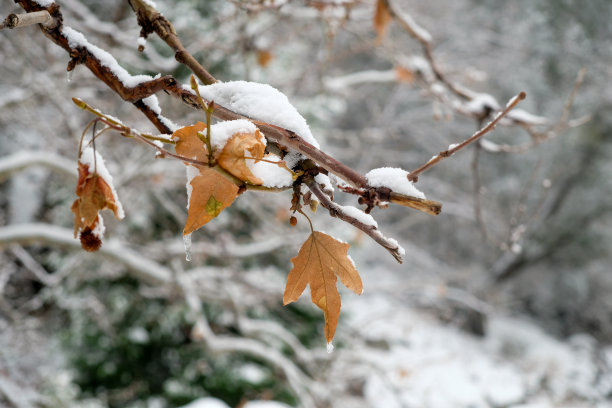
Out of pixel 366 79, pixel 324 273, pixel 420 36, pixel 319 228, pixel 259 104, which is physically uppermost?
pixel 366 79

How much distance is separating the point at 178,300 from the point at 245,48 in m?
2.00

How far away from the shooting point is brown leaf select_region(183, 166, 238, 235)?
33 centimetres

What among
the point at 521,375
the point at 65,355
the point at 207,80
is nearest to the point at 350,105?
the point at 521,375

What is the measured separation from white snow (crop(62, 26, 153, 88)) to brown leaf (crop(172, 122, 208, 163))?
0.10 meters

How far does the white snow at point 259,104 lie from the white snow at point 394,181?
6 centimetres

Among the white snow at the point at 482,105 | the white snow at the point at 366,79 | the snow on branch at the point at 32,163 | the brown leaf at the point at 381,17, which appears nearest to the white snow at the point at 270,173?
the brown leaf at the point at 381,17

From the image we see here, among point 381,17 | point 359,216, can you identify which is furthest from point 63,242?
point 359,216

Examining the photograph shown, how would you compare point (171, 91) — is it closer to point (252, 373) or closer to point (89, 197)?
point (89, 197)

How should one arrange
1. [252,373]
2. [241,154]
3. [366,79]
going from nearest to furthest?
[241,154], [366,79], [252,373]

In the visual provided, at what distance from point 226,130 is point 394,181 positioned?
0.14m

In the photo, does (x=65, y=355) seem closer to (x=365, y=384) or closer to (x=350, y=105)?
(x=365, y=384)

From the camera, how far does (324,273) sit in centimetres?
37

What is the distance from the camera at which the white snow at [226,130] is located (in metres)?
0.32

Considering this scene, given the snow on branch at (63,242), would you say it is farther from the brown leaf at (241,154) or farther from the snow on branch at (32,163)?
the brown leaf at (241,154)
